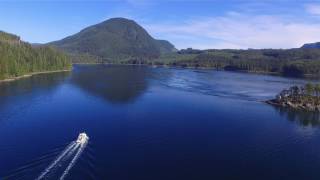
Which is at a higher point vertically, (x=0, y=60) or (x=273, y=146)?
(x=0, y=60)

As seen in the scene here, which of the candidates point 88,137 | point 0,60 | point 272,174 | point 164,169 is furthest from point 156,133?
point 0,60

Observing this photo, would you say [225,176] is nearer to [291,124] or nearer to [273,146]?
[273,146]

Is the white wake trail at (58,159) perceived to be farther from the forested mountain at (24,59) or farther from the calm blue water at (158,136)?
the forested mountain at (24,59)

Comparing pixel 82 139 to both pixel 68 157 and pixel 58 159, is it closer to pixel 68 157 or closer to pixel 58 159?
pixel 68 157

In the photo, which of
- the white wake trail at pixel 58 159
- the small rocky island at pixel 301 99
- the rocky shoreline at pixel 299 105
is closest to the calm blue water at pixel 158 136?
the white wake trail at pixel 58 159

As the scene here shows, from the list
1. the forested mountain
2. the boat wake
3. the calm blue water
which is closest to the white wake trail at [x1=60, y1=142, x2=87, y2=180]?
the boat wake

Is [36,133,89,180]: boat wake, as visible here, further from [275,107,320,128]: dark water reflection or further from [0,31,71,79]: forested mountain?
[0,31,71,79]: forested mountain
